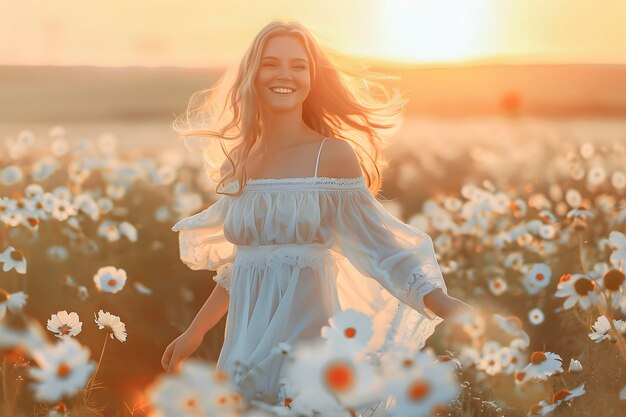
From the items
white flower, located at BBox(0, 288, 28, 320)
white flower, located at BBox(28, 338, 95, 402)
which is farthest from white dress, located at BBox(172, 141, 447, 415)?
white flower, located at BBox(28, 338, 95, 402)

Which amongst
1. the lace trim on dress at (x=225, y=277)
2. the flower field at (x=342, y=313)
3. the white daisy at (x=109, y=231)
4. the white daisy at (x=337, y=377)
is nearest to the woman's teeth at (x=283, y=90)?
the lace trim on dress at (x=225, y=277)

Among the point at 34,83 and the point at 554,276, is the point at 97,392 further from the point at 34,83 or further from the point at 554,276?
the point at 34,83

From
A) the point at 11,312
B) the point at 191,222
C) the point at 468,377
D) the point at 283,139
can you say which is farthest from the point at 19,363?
the point at 468,377

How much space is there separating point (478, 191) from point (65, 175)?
3.06 metres

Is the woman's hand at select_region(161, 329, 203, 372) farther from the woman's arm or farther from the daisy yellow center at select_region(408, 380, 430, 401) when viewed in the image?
the daisy yellow center at select_region(408, 380, 430, 401)

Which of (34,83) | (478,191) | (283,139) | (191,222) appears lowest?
(34,83)

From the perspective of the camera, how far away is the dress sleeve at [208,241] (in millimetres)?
3762

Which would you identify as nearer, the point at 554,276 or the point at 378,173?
the point at 378,173

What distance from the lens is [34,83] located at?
136 feet

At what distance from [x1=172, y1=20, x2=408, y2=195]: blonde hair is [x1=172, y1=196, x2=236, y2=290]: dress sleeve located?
0.44 feet

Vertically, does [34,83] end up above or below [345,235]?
below

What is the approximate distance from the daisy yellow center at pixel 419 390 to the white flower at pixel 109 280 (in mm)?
3213

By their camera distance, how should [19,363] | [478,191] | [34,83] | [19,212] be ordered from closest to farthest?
[19,363]
[19,212]
[478,191]
[34,83]

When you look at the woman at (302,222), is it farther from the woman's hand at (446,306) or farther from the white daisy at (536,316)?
the white daisy at (536,316)
